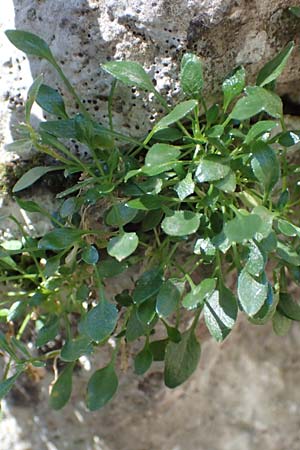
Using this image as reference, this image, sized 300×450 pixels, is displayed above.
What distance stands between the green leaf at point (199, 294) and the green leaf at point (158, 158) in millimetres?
137

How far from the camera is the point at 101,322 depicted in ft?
2.52

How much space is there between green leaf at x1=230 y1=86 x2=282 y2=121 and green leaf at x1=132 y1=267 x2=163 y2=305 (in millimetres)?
210

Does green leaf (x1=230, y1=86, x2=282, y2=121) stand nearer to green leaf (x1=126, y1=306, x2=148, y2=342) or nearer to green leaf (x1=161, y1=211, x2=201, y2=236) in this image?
green leaf (x1=161, y1=211, x2=201, y2=236)

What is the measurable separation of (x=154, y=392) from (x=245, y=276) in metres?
0.50

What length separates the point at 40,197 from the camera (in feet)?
3.19

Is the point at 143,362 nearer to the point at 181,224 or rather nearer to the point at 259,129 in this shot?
the point at 181,224

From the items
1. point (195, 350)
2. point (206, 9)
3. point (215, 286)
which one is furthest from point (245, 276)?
point (206, 9)

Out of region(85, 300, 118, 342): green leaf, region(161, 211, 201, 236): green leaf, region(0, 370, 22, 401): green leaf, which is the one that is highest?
region(161, 211, 201, 236): green leaf

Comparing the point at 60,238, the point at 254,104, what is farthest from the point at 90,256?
the point at 254,104

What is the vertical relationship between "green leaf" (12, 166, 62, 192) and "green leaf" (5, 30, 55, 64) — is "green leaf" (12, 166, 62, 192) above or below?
below

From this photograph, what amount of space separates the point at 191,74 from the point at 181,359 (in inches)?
13.9

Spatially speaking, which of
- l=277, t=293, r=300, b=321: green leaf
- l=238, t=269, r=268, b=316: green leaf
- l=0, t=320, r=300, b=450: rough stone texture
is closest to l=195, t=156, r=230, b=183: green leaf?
l=238, t=269, r=268, b=316: green leaf

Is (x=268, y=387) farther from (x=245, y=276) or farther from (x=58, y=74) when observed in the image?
(x=58, y=74)

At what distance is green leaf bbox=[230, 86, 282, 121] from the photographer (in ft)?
2.39
